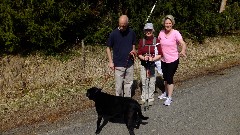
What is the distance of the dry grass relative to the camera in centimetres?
664

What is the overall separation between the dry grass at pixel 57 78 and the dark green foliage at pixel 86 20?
56 cm

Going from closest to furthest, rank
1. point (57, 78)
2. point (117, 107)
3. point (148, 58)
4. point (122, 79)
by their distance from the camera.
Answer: point (117, 107)
point (148, 58)
point (122, 79)
point (57, 78)

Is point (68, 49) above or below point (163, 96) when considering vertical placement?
above

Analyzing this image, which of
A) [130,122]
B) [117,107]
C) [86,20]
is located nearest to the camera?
[130,122]

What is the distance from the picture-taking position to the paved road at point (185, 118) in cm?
569

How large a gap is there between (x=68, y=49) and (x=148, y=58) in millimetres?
4691

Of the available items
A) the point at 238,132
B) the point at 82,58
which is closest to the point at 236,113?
the point at 238,132

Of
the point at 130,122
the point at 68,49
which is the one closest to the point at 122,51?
the point at 130,122

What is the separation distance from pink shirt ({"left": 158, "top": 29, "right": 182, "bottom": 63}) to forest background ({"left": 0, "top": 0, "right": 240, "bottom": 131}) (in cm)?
203


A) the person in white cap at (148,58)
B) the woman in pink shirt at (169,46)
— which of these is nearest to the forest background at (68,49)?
the person in white cap at (148,58)

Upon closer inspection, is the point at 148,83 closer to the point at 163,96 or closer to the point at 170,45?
the point at 163,96

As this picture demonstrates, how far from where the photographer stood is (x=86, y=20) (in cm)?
1061

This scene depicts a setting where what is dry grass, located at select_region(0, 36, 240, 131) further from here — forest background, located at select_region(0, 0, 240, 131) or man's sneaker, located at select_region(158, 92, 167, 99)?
man's sneaker, located at select_region(158, 92, 167, 99)

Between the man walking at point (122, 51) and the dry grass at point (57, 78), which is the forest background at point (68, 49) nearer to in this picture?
the dry grass at point (57, 78)
